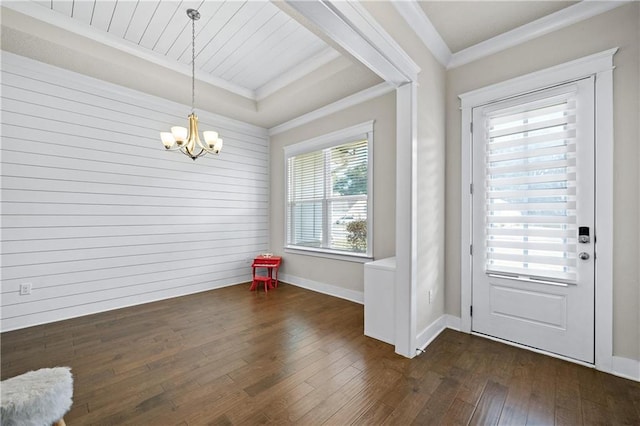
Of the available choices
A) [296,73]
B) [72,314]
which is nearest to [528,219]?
[296,73]

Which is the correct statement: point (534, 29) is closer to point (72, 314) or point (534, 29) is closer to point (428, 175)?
point (428, 175)

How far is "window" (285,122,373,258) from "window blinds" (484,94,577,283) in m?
1.46

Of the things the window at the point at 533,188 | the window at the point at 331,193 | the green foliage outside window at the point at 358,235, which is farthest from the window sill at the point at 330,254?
the window at the point at 533,188

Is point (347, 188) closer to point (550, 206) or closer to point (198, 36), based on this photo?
point (550, 206)

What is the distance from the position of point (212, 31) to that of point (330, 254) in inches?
123

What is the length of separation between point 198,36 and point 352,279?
3497 millimetres

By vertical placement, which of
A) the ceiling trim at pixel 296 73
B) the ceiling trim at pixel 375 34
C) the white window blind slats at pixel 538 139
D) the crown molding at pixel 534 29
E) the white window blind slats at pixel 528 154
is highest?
the ceiling trim at pixel 296 73

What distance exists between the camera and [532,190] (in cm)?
240

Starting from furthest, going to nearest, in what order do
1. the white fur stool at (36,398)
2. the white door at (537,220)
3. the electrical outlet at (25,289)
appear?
the electrical outlet at (25,289)
the white door at (537,220)
the white fur stool at (36,398)

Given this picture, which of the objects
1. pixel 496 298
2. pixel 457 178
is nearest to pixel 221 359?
pixel 496 298

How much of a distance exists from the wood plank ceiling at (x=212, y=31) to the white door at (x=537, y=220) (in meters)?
2.19

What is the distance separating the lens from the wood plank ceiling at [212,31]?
2500 mm

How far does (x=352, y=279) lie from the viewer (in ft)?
12.6

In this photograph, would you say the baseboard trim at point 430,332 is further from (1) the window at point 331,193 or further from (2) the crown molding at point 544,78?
(2) the crown molding at point 544,78
